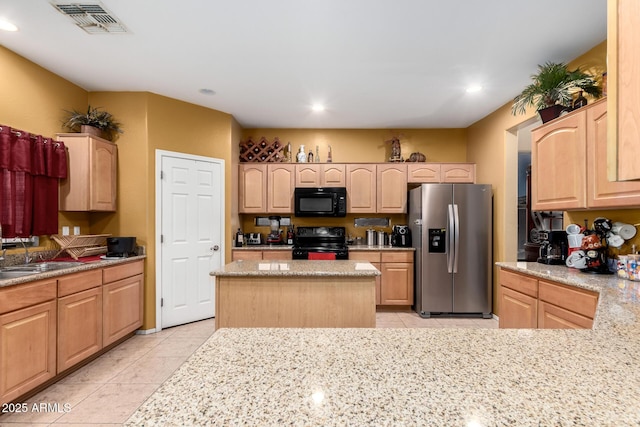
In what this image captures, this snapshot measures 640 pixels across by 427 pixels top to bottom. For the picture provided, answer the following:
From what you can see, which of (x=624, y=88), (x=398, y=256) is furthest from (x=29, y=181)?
(x=398, y=256)

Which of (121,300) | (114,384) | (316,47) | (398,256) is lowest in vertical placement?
(114,384)

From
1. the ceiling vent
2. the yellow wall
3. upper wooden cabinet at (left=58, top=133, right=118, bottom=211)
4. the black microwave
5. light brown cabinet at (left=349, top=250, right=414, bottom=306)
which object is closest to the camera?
the ceiling vent

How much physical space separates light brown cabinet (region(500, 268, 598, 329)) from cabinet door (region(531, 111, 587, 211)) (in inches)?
25.9

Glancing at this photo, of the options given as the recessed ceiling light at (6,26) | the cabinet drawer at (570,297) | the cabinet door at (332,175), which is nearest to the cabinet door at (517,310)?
the cabinet drawer at (570,297)

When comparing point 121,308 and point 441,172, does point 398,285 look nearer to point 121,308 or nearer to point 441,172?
point 441,172

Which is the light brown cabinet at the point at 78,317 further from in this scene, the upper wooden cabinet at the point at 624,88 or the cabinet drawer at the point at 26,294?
the upper wooden cabinet at the point at 624,88

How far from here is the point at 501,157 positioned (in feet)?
12.3

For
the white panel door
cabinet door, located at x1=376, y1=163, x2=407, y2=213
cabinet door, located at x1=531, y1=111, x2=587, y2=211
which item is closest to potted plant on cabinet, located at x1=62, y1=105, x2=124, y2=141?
the white panel door

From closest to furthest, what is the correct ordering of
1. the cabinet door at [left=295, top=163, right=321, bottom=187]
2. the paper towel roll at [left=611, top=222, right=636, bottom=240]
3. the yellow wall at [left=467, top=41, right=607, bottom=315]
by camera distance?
the paper towel roll at [left=611, top=222, right=636, bottom=240] → the yellow wall at [left=467, top=41, right=607, bottom=315] → the cabinet door at [left=295, top=163, right=321, bottom=187]

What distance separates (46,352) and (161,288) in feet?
4.24

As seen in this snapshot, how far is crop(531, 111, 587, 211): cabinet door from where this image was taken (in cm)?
219

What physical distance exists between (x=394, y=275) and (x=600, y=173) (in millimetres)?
2519

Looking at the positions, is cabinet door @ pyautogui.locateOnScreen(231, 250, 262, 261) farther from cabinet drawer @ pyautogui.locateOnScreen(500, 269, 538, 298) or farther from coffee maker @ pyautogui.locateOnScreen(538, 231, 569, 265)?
coffee maker @ pyautogui.locateOnScreen(538, 231, 569, 265)

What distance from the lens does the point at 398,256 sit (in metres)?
4.14
